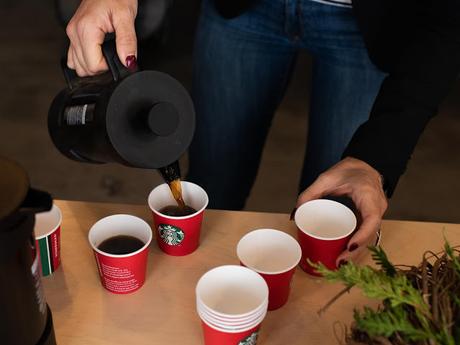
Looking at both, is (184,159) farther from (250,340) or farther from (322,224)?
(250,340)

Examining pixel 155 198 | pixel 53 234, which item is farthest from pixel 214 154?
pixel 53 234

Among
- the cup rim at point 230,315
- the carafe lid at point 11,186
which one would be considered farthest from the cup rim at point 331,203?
the carafe lid at point 11,186

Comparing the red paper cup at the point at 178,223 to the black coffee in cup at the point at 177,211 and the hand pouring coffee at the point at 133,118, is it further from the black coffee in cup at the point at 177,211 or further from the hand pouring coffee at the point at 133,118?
the hand pouring coffee at the point at 133,118

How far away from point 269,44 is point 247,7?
4.7 inches

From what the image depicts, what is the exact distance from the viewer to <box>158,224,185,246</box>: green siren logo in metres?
1.06

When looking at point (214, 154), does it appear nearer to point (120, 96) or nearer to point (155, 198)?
point (155, 198)

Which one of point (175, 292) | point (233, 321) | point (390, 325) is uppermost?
point (390, 325)

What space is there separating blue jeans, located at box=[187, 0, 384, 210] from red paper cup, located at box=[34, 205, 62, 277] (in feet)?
2.27

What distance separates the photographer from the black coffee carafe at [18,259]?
0.69 m

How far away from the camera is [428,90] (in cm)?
123

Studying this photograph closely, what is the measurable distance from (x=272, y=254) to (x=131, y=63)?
16.8 inches

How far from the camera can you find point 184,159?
2.71 meters

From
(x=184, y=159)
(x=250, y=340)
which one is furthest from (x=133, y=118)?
(x=184, y=159)

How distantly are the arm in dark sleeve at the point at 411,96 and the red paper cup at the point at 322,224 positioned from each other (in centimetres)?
13
